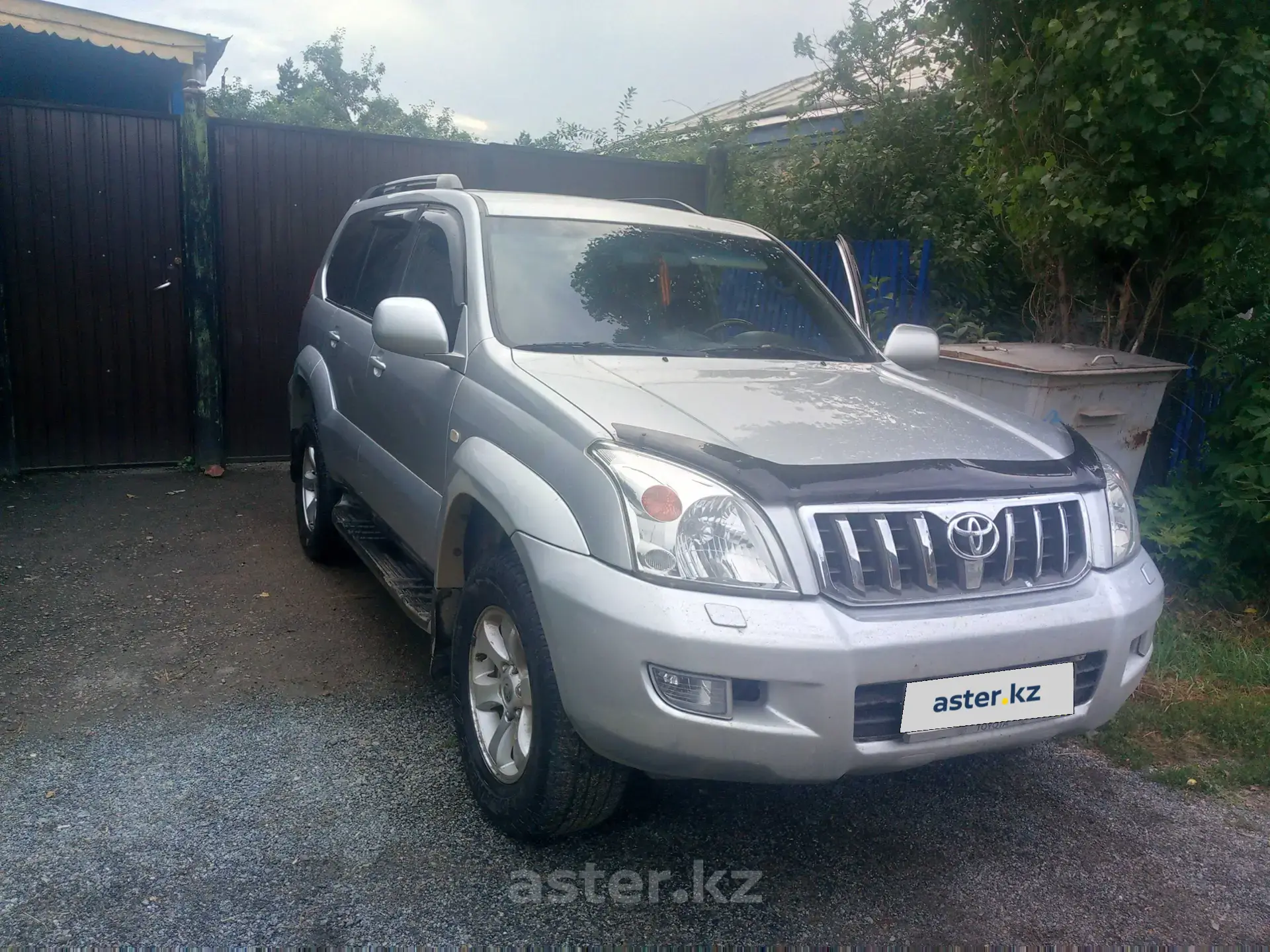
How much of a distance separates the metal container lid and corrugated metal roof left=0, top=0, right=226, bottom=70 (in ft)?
21.1

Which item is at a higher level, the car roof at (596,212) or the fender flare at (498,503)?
the car roof at (596,212)

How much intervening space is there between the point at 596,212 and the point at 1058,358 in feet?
7.59

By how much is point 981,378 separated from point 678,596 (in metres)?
3.07

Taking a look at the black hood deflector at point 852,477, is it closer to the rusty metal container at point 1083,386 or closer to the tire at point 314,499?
the rusty metal container at point 1083,386

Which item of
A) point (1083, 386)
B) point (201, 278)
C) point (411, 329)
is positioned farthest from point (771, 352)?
point (201, 278)

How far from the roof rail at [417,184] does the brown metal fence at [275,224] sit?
243cm

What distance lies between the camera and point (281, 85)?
2562 centimetres

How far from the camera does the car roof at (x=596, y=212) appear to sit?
12.8 ft

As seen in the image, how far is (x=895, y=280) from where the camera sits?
22.3ft

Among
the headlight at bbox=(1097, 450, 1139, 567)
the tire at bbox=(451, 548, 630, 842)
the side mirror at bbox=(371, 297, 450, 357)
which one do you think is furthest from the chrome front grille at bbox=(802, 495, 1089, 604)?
the side mirror at bbox=(371, 297, 450, 357)

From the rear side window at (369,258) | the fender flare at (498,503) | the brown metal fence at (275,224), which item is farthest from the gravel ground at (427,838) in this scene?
the brown metal fence at (275,224)

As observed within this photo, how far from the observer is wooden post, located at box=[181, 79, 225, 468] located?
7.09 m

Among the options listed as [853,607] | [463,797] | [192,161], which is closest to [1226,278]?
[853,607]

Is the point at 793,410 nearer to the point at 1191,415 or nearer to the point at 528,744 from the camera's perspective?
the point at 528,744
